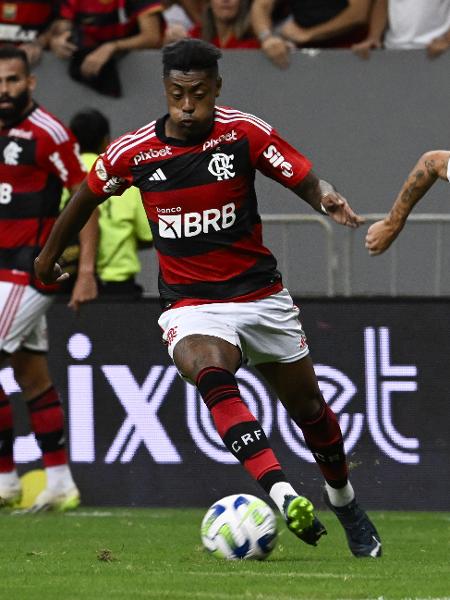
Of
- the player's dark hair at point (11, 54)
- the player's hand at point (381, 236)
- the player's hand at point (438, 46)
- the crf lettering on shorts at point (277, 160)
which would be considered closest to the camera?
the player's hand at point (381, 236)

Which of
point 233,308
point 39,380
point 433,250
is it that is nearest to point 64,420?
point 39,380

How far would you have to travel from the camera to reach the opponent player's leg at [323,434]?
24.6 ft

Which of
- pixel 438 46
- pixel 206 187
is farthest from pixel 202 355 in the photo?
pixel 438 46

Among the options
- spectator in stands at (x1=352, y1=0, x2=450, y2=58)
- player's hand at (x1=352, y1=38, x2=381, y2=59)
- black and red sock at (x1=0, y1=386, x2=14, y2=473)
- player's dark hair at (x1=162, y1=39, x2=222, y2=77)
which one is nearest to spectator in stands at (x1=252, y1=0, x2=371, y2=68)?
spectator in stands at (x1=352, y1=0, x2=450, y2=58)

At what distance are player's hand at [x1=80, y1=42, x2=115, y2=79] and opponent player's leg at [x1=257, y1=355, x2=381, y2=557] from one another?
215 inches

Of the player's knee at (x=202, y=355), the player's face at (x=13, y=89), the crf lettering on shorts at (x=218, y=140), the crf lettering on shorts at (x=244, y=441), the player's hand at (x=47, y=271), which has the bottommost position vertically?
the crf lettering on shorts at (x=244, y=441)

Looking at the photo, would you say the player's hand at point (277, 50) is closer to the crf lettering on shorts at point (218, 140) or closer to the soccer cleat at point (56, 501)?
the soccer cleat at point (56, 501)

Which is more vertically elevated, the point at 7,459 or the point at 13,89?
the point at 13,89

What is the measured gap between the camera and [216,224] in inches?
292

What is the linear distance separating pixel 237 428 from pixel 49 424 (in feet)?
11.8

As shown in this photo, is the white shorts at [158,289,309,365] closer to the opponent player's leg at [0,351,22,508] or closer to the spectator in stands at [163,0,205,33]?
the opponent player's leg at [0,351,22,508]

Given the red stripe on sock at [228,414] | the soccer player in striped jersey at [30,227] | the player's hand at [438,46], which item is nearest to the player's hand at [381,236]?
the red stripe on sock at [228,414]

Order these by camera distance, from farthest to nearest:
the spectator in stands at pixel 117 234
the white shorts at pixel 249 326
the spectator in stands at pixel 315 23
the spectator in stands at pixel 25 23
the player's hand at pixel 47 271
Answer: the spectator in stands at pixel 25 23 < the spectator in stands at pixel 315 23 < the spectator in stands at pixel 117 234 < the player's hand at pixel 47 271 < the white shorts at pixel 249 326

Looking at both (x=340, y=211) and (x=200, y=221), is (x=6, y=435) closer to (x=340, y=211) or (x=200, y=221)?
(x=200, y=221)
